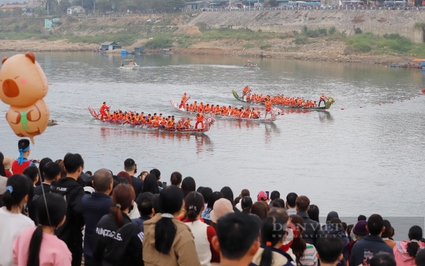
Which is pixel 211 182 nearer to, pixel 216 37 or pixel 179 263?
pixel 179 263

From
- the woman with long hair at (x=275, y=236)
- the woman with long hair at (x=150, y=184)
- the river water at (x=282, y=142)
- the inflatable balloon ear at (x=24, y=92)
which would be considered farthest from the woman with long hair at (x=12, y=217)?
the river water at (x=282, y=142)

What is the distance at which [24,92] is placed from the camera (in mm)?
5902

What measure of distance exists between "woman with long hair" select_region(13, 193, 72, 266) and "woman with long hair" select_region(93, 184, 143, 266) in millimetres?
426

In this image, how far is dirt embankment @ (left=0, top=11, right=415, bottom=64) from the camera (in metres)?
58.2

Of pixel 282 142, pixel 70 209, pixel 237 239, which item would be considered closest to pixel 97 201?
pixel 70 209

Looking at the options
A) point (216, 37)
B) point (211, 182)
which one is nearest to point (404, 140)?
point (211, 182)

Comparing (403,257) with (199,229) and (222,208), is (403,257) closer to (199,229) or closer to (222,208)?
(222,208)

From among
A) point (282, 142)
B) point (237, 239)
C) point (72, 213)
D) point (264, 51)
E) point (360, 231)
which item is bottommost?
point (282, 142)

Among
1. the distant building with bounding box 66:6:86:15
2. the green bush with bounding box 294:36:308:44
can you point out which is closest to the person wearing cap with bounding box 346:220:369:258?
the green bush with bounding box 294:36:308:44

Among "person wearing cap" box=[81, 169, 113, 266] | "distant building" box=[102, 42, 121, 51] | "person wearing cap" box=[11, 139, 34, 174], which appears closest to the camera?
"person wearing cap" box=[81, 169, 113, 266]

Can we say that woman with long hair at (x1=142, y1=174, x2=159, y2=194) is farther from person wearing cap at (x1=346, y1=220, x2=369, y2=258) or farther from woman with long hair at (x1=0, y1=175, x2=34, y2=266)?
woman with long hair at (x1=0, y1=175, x2=34, y2=266)

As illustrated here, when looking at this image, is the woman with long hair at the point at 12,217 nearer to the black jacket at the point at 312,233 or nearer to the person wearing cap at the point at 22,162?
the black jacket at the point at 312,233

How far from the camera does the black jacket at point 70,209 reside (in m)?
5.01

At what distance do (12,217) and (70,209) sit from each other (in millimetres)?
885
